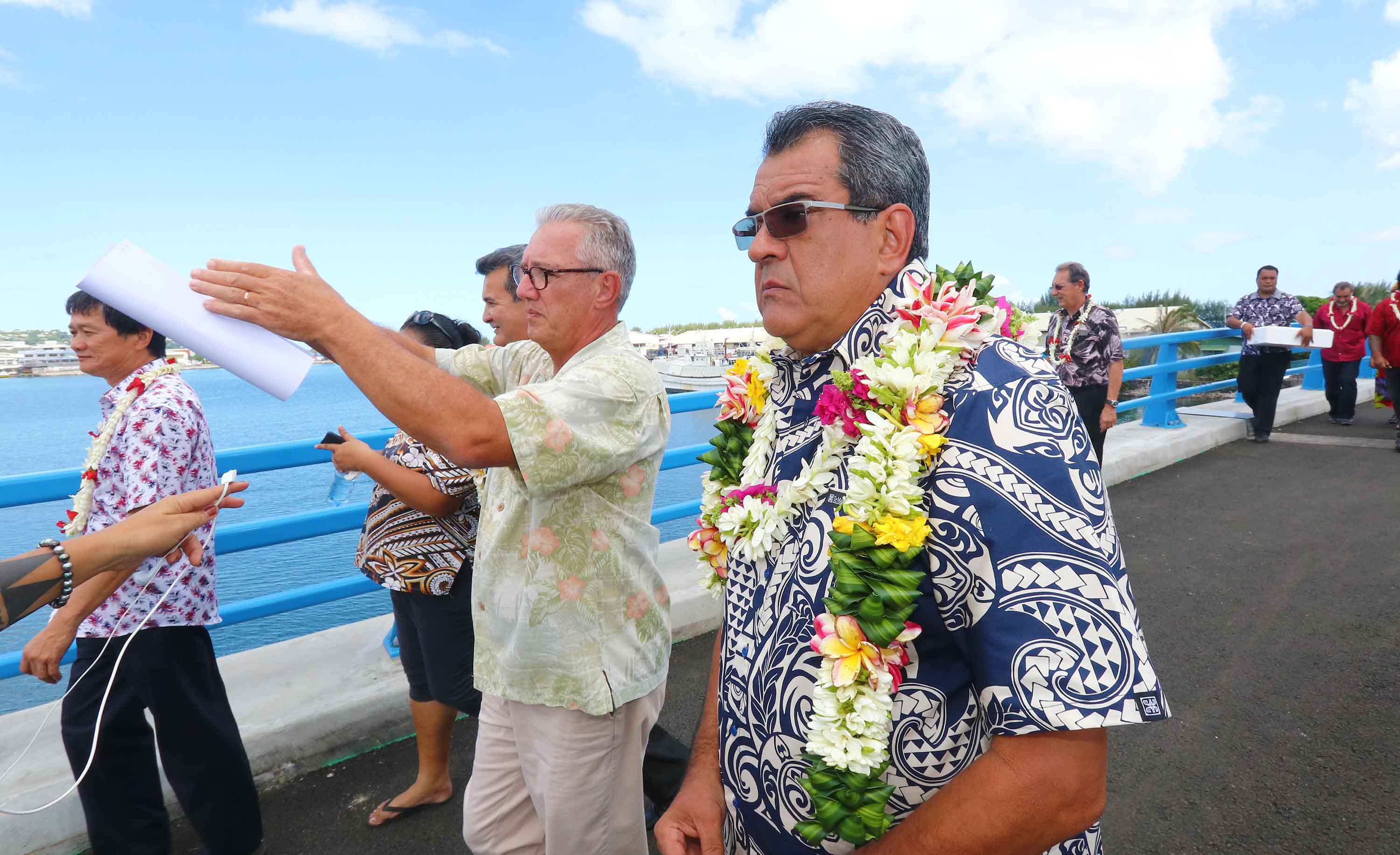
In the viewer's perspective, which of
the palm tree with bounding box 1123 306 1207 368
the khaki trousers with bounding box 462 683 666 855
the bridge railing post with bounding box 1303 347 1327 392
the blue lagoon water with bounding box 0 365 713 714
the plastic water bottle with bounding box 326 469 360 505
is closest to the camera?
the khaki trousers with bounding box 462 683 666 855

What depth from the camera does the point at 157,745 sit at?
2.61 m

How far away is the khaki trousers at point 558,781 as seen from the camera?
2012mm

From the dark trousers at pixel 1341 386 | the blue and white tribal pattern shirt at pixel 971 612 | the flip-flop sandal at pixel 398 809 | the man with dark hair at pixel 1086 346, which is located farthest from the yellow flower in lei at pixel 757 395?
the dark trousers at pixel 1341 386

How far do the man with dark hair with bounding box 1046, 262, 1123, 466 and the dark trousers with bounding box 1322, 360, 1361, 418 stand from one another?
6363 mm

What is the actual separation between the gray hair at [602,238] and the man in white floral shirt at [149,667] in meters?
1.47

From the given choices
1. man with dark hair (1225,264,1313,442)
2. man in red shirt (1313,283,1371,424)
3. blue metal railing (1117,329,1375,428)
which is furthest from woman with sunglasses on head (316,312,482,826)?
man in red shirt (1313,283,1371,424)

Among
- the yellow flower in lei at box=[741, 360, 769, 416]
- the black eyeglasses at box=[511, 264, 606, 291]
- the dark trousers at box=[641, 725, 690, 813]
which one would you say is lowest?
the dark trousers at box=[641, 725, 690, 813]

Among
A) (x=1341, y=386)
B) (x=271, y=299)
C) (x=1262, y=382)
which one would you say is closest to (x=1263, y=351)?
(x=1262, y=382)

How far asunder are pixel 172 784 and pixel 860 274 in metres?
2.75

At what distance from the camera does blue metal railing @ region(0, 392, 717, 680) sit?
260cm

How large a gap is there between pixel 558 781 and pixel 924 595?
4.16ft

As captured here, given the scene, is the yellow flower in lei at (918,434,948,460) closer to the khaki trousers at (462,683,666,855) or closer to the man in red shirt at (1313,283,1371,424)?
the khaki trousers at (462,683,666,855)

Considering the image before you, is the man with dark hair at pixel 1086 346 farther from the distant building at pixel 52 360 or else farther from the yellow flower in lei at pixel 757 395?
the distant building at pixel 52 360

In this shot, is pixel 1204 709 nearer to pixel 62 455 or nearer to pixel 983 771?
pixel 983 771
